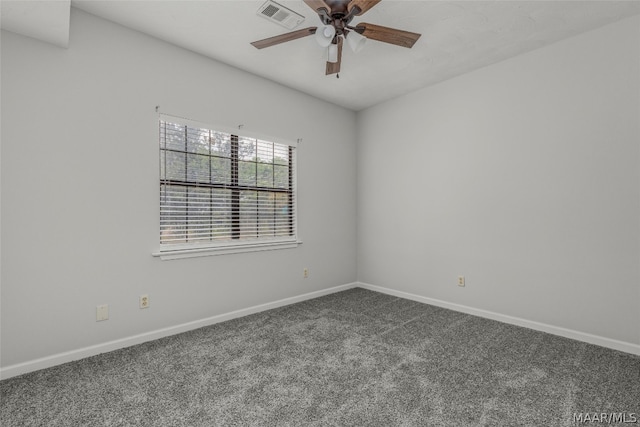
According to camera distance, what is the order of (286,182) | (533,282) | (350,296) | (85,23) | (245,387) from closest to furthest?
1. (245,387)
2. (85,23)
3. (533,282)
4. (286,182)
5. (350,296)

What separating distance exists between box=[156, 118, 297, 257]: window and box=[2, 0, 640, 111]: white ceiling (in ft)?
2.53

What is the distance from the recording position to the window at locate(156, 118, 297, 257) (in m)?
2.84

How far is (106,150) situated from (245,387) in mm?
2059

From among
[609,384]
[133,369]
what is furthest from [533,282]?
[133,369]

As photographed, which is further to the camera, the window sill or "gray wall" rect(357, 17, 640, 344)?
the window sill

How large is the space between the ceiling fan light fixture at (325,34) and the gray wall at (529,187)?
195 cm

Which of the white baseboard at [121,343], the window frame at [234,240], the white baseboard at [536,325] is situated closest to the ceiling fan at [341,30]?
the window frame at [234,240]

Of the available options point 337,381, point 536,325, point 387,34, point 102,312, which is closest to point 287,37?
point 387,34

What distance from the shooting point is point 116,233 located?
2.51 meters

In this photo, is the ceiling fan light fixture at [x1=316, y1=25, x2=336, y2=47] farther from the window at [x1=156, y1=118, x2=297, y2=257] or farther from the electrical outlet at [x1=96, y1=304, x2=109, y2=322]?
the electrical outlet at [x1=96, y1=304, x2=109, y2=322]

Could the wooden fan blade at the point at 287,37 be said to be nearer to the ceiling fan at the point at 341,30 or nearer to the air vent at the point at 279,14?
the ceiling fan at the point at 341,30

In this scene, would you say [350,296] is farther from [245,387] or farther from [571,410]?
[571,410]

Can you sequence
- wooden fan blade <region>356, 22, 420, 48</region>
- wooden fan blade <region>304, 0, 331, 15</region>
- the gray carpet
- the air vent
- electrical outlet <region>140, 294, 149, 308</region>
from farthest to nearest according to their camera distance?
electrical outlet <region>140, 294, 149, 308</region>
the air vent
wooden fan blade <region>356, 22, 420, 48</region>
wooden fan blade <region>304, 0, 331, 15</region>
the gray carpet

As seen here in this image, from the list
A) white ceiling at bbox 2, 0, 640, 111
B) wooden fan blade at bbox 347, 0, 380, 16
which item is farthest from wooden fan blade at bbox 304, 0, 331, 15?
white ceiling at bbox 2, 0, 640, 111
